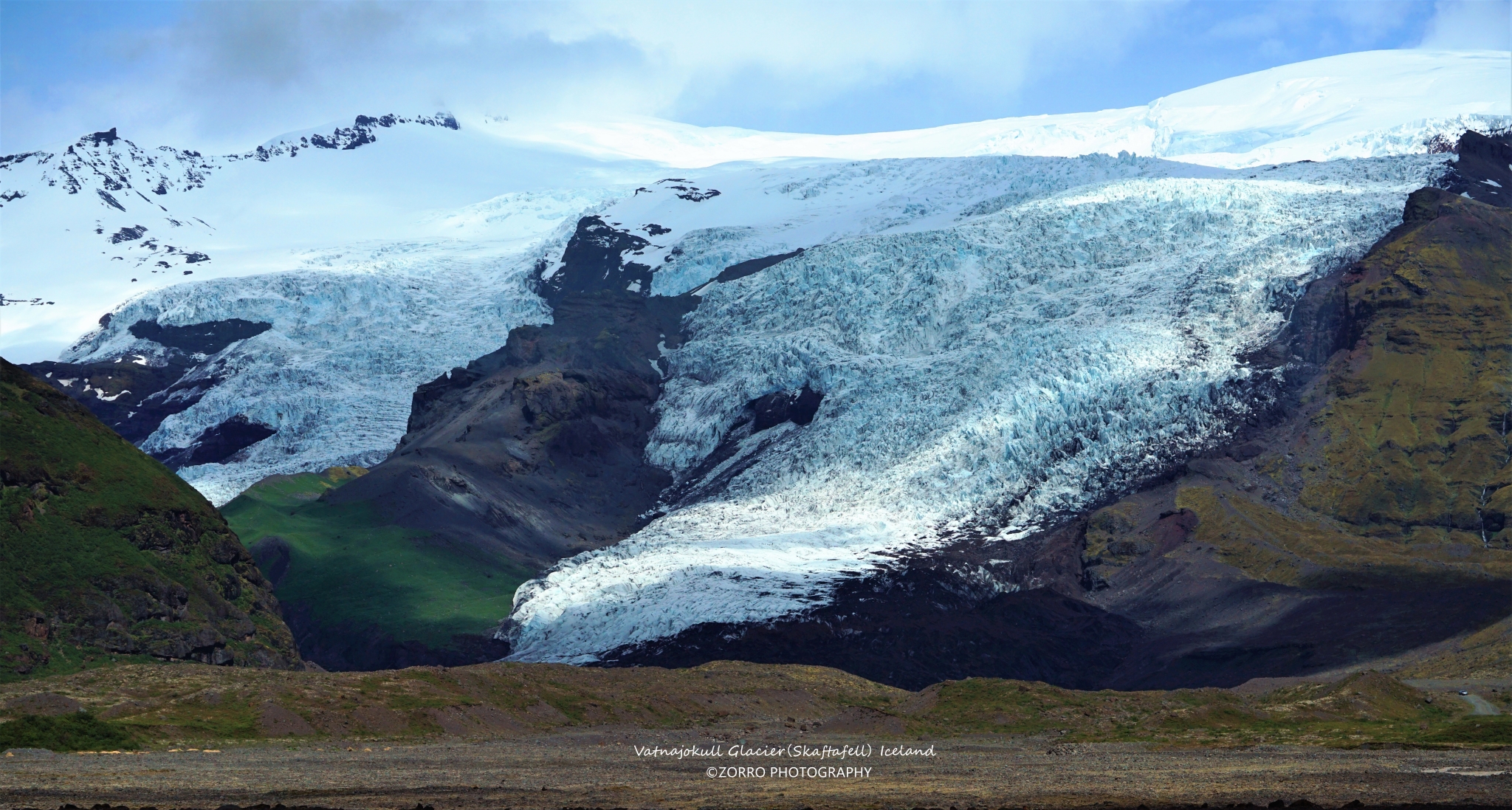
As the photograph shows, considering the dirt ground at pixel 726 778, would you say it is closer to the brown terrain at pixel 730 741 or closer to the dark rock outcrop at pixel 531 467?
the brown terrain at pixel 730 741

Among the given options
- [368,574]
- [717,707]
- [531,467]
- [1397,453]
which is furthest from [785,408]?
[717,707]

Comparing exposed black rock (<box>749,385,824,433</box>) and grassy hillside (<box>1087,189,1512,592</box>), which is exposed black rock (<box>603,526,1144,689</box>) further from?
exposed black rock (<box>749,385,824,433</box>)

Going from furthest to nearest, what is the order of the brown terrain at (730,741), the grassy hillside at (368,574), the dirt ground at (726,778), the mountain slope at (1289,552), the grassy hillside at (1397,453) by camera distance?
the grassy hillside at (368,574), the grassy hillside at (1397,453), the mountain slope at (1289,552), the brown terrain at (730,741), the dirt ground at (726,778)

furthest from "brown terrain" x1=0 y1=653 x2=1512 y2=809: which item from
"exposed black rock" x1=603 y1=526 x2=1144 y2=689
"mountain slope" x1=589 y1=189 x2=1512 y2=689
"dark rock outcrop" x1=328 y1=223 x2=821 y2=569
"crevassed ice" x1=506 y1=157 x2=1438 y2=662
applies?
"dark rock outcrop" x1=328 y1=223 x2=821 y2=569

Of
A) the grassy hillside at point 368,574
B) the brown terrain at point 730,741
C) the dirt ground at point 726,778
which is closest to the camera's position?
the dirt ground at point 726,778

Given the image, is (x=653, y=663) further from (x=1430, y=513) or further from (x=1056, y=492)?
(x=1430, y=513)
